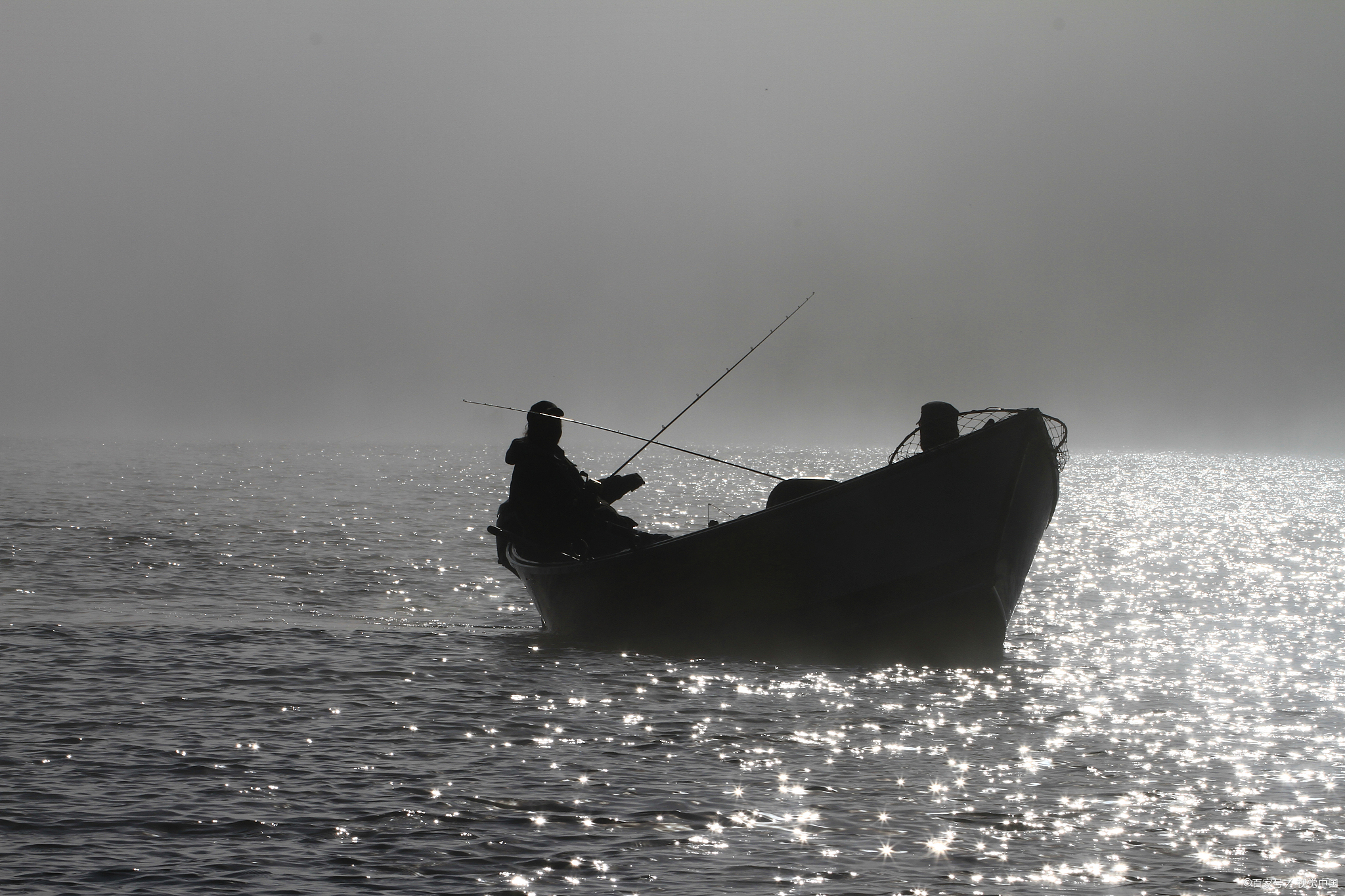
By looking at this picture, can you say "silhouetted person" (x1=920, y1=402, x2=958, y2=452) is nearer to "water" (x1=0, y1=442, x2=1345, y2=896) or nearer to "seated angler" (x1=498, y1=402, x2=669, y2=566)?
"water" (x1=0, y1=442, x2=1345, y2=896)

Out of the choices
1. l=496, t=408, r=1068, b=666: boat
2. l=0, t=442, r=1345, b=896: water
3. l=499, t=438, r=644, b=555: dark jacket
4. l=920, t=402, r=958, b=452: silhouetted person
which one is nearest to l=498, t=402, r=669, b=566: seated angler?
l=499, t=438, r=644, b=555: dark jacket

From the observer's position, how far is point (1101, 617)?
19.9 m

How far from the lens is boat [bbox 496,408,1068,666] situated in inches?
522

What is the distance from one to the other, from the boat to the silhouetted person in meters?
0.18

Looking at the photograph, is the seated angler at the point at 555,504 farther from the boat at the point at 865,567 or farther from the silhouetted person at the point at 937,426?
the silhouetted person at the point at 937,426

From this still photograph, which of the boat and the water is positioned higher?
the boat

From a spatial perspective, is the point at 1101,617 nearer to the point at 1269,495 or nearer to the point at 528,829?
the point at 528,829

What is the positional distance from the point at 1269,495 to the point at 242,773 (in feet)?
320

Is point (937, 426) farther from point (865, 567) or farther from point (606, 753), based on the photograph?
point (606, 753)

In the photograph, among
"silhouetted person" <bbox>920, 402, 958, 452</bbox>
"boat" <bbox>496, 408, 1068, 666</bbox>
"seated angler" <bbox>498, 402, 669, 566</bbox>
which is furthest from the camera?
"seated angler" <bbox>498, 402, 669, 566</bbox>

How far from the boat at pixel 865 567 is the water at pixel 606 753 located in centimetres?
62

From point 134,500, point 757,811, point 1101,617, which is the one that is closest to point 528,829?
point 757,811

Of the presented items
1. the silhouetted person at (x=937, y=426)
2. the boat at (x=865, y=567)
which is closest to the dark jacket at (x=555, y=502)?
the boat at (x=865, y=567)

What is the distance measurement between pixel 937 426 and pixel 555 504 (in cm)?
507
